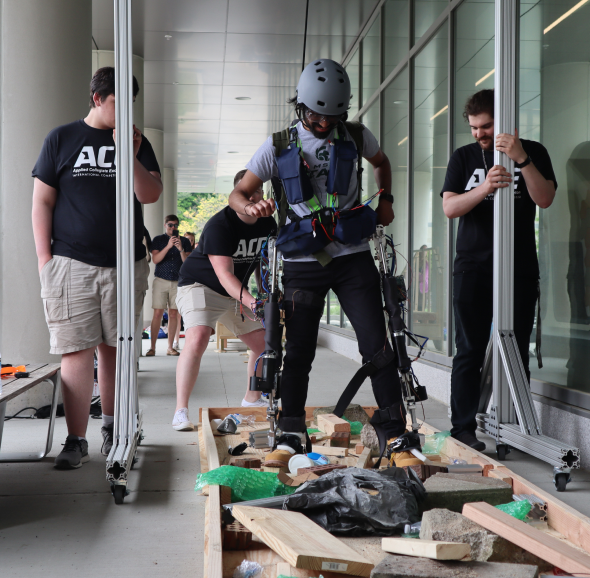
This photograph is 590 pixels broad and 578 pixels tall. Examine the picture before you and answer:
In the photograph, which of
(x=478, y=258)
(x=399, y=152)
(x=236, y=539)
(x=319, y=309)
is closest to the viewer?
(x=236, y=539)

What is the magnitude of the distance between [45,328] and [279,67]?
8044 mm

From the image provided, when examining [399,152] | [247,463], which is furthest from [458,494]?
[399,152]

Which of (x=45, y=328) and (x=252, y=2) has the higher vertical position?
(x=252, y=2)

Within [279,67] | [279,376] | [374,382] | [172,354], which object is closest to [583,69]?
[374,382]

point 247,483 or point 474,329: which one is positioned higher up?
point 474,329

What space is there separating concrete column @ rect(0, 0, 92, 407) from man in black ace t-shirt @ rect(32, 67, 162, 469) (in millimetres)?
→ 1728

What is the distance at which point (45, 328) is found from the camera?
16.3 ft

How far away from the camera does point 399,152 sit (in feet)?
25.4

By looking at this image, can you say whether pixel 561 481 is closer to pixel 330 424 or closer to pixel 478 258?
pixel 478 258

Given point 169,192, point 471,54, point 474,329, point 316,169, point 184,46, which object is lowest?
point 474,329

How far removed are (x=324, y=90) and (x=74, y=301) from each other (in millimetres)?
1590

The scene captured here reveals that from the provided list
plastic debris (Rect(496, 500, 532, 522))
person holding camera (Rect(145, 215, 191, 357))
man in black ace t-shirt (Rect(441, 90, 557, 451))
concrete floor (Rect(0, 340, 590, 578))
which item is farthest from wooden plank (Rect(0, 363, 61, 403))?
person holding camera (Rect(145, 215, 191, 357))

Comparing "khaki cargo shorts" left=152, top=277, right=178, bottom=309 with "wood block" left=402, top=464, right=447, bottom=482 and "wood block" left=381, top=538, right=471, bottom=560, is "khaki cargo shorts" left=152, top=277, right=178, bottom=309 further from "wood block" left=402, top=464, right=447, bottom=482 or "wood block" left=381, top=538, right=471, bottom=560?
"wood block" left=381, top=538, right=471, bottom=560

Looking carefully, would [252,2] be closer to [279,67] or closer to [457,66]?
[279,67]
